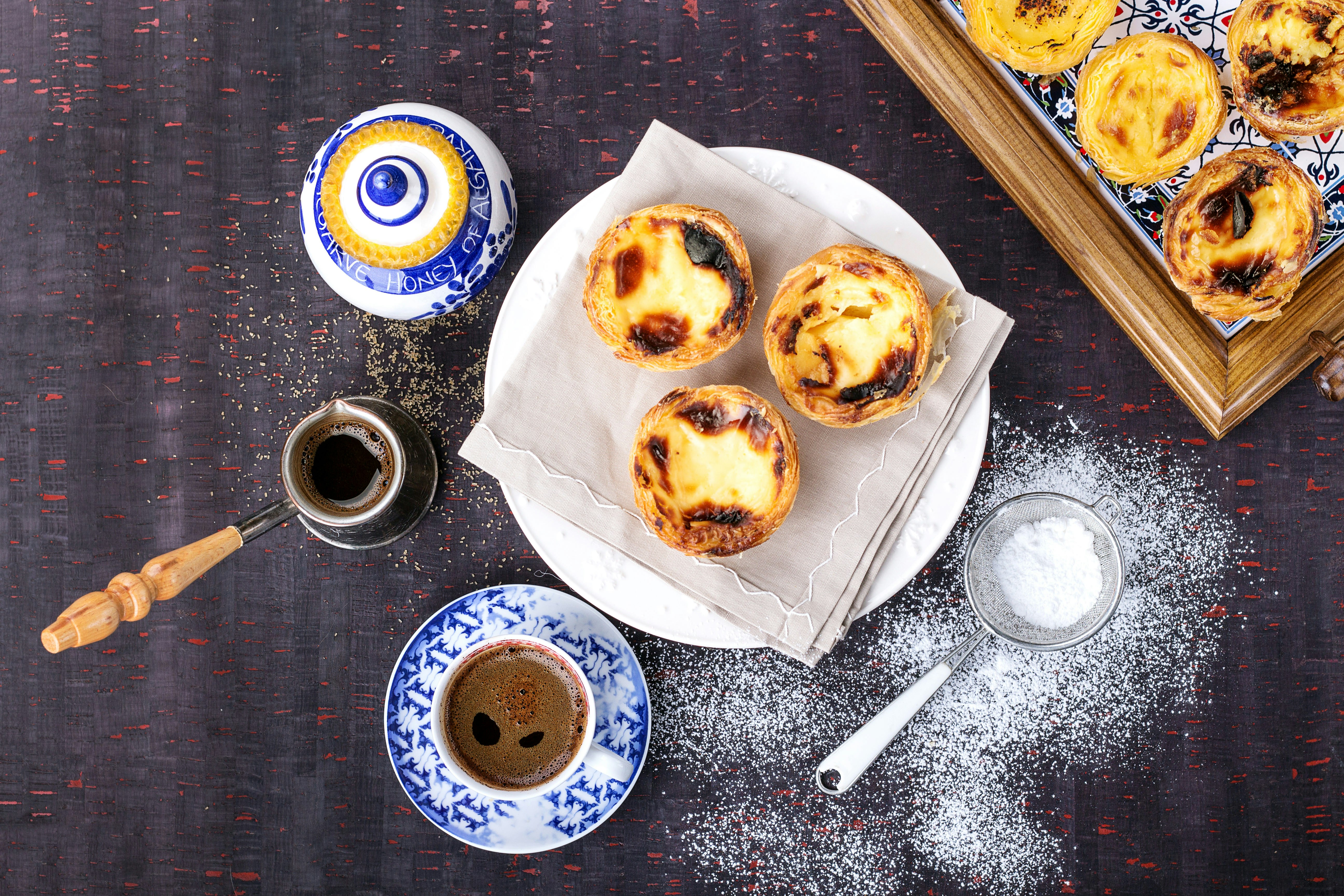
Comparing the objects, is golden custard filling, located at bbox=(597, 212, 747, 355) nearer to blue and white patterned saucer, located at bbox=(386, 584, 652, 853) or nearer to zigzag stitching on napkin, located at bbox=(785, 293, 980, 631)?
zigzag stitching on napkin, located at bbox=(785, 293, 980, 631)

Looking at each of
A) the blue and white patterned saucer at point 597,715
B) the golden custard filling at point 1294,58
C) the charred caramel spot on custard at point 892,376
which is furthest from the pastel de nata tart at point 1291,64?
the blue and white patterned saucer at point 597,715

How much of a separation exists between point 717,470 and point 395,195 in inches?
18.6

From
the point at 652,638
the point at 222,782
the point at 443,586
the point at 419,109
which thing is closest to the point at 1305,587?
the point at 652,638

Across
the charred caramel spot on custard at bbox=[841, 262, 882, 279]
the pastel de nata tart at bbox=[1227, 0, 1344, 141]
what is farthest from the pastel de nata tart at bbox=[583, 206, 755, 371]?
the pastel de nata tart at bbox=[1227, 0, 1344, 141]

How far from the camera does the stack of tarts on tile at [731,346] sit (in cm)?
86

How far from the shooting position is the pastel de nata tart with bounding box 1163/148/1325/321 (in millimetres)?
908

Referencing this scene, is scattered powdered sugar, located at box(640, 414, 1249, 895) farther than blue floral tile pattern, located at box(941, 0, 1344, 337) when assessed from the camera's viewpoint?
Yes

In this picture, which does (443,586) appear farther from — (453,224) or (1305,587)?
(1305,587)

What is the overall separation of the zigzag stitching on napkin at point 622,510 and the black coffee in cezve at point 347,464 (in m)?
0.20

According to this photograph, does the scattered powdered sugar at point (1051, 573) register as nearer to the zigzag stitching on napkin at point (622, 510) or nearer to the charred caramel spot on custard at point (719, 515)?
the zigzag stitching on napkin at point (622, 510)

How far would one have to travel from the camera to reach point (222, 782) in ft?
3.91

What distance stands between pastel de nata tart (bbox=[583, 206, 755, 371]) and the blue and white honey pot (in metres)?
0.20

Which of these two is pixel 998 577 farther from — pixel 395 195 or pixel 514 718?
pixel 395 195

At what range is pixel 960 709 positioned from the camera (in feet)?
3.70
